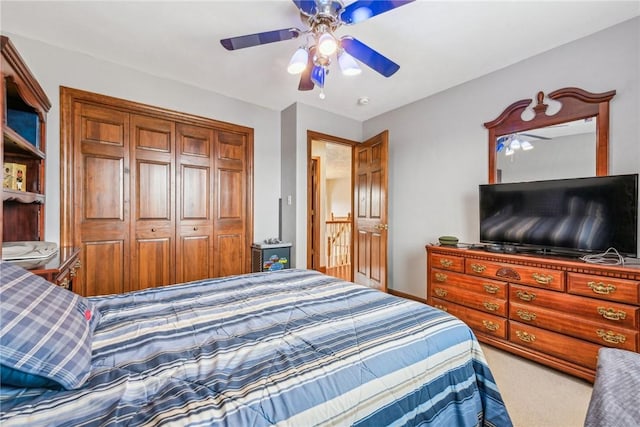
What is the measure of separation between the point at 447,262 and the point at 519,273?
0.59 meters

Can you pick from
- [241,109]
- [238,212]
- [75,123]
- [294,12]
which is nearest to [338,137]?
[241,109]

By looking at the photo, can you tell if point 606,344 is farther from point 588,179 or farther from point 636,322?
point 588,179

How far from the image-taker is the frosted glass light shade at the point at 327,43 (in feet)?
5.21

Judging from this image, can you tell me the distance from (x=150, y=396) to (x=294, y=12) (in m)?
2.28

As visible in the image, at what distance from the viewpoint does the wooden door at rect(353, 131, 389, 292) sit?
3.56 meters

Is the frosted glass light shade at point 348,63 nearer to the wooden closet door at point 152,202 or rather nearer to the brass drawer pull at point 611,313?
the wooden closet door at point 152,202

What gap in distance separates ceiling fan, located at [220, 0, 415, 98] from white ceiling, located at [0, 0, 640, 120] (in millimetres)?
352

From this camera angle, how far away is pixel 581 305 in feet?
6.23

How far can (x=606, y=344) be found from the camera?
1795 millimetres

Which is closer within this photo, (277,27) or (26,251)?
(26,251)

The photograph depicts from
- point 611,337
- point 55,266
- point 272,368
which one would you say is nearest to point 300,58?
point 272,368

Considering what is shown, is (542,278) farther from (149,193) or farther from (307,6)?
(149,193)

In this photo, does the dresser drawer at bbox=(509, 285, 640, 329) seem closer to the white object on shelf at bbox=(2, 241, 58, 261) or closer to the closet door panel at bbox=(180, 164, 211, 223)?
the closet door panel at bbox=(180, 164, 211, 223)

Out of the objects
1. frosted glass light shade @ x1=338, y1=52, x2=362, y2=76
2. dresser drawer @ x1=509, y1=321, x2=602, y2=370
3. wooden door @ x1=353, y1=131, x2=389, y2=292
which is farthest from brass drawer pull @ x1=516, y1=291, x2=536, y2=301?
frosted glass light shade @ x1=338, y1=52, x2=362, y2=76
